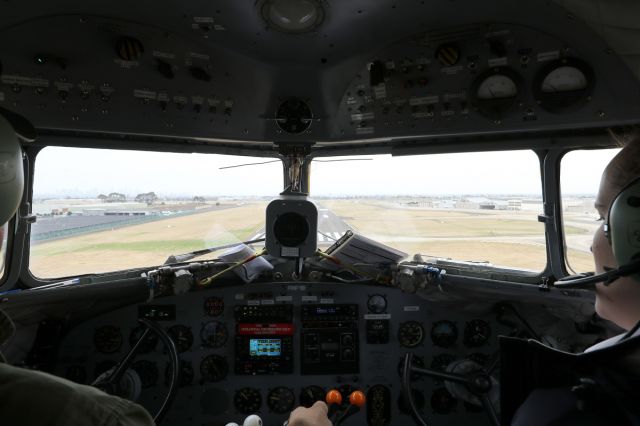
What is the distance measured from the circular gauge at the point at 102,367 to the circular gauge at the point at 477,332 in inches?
98.9

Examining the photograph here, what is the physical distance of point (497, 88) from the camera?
225cm

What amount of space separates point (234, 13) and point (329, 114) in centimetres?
90

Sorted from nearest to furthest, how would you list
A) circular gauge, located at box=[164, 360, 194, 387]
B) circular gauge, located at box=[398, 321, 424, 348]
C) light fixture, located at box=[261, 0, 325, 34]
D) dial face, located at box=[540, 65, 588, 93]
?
light fixture, located at box=[261, 0, 325, 34] → dial face, located at box=[540, 65, 588, 93] → circular gauge, located at box=[164, 360, 194, 387] → circular gauge, located at box=[398, 321, 424, 348]

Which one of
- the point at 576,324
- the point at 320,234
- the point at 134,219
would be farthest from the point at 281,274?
the point at 576,324

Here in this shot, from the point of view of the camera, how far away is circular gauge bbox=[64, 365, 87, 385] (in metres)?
2.55

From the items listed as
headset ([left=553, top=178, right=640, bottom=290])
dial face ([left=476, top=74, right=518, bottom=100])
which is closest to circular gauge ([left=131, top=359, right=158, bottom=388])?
headset ([left=553, top=178, right=640, bottom=290])

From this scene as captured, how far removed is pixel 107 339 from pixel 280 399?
1.28m

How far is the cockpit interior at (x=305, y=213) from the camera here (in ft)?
6.81

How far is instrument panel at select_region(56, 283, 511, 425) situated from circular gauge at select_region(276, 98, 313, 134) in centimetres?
114

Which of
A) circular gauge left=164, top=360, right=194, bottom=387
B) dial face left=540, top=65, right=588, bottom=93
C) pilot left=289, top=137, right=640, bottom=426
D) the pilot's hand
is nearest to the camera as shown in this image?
pilot left=289, top=137, right=640, bottom=426

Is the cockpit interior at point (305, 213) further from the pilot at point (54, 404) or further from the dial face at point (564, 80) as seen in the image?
the pilot at point (54, 404)

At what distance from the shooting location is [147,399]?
2.61 m

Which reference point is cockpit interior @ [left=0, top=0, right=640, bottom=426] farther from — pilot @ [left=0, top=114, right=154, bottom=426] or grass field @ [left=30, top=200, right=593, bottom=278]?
pilot @ [left=0, top=114, right=154, bottom=426]

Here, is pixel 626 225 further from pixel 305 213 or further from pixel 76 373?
pixel 76 373
